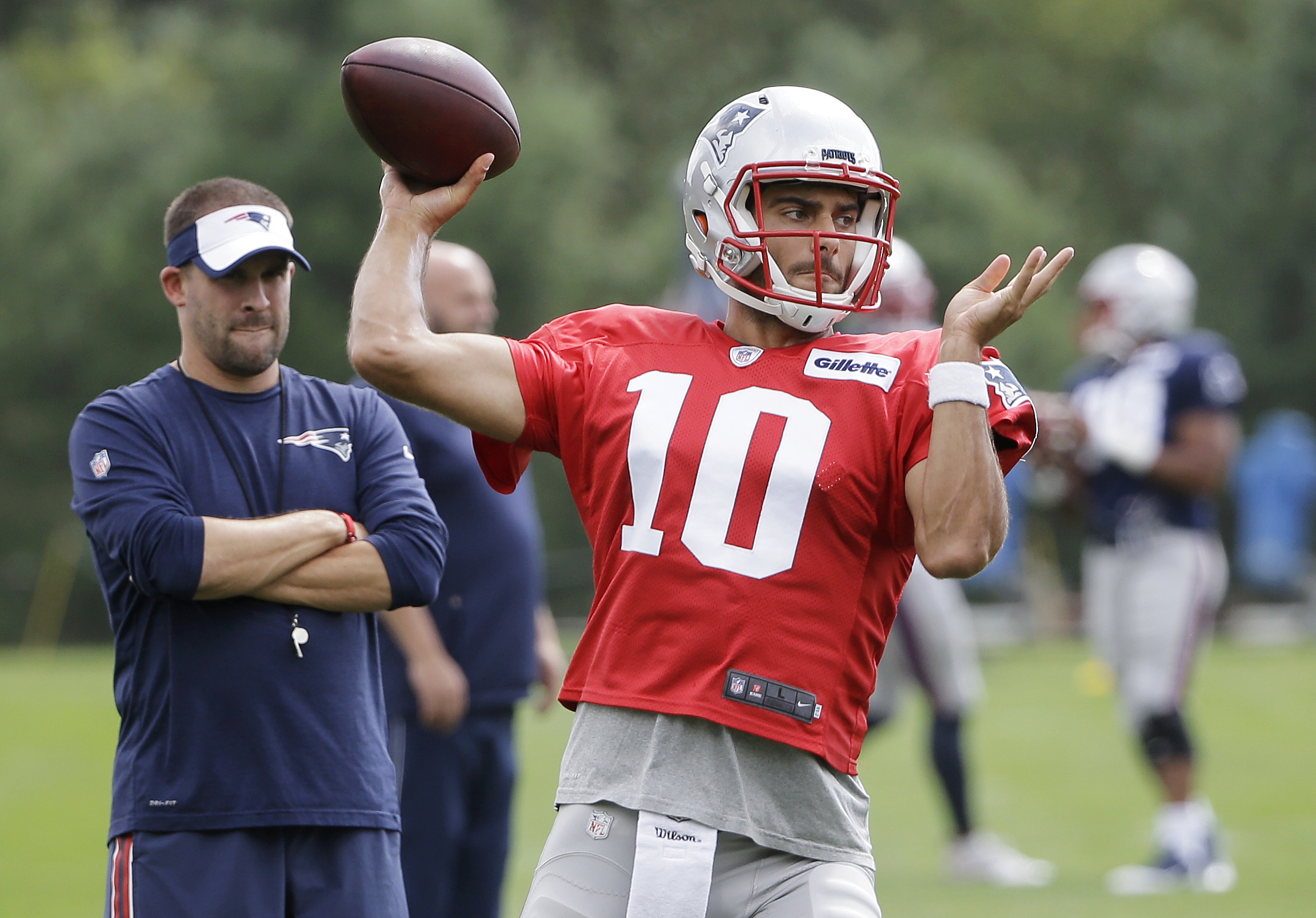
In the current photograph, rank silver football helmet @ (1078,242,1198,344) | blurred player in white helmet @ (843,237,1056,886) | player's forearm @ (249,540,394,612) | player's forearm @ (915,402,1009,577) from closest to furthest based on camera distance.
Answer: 1. player's forearm @ (915,402,1009,577)
2. player's forearm @ (249,540,394,612)
3. blurred player in white helmet @ (843,237,1056,886)
4. silver football helmet @ (1078,242,1198,344)

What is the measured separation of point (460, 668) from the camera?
462 centimetres

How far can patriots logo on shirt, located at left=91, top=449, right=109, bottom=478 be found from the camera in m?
3.25

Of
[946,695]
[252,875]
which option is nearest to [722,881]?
[252,875]

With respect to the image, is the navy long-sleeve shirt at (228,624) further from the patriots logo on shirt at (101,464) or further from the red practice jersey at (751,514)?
the red practice jersey at (751,514)

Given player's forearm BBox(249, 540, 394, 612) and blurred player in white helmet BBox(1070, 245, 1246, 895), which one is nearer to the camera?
player's forearm BBox(249, 540, 394, 612)

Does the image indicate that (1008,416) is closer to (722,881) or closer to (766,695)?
(766,695)

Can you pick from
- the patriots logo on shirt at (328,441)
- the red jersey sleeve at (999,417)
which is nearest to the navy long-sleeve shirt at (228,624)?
the patriots logo on shirt at (328,441)

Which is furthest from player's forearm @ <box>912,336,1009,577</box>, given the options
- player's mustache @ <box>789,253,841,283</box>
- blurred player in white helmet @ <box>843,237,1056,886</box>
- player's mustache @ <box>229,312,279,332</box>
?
blurred player in white helmet @ <box>843,237,1056,886</box>

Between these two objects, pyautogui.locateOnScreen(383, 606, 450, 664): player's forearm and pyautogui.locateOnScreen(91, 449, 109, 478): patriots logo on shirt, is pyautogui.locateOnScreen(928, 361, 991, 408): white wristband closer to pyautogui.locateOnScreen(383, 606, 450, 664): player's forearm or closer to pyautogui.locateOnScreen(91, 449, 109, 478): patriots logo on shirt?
pyautogui.locateOnScreen(91, 449, 109, 478): patriots logo on shirt

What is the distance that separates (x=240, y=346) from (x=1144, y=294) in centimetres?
452

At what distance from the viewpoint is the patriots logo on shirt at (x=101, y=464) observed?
3.25 meters

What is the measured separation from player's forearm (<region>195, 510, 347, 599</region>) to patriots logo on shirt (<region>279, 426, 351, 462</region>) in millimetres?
177

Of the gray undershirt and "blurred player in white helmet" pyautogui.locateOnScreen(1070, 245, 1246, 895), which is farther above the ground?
"blurred player in white helmet" pyautogui.locateOnScreen(1070, 245, 1246, 895)

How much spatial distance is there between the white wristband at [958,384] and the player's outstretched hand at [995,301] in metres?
0.04
